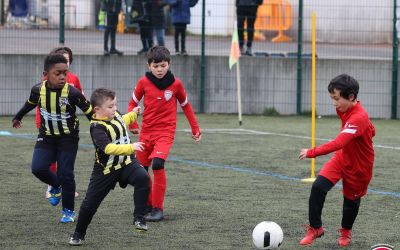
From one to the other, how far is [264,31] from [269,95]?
1931 mm

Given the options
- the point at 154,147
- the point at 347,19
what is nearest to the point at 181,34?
the point at 347,19

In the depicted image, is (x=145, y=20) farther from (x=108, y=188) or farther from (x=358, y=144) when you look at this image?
(x=358, y=144)

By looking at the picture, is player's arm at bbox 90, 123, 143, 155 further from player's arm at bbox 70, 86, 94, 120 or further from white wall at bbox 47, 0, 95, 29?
white wall at bbox 47, 0, 95, 29

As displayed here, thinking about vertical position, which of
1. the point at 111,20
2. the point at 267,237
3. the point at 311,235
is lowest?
the point at 311,235

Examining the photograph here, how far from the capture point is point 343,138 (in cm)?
806

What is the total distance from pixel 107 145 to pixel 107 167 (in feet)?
1.06

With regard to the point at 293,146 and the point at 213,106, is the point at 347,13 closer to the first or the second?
the point at 213,106

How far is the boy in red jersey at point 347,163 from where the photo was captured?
26.9 ft

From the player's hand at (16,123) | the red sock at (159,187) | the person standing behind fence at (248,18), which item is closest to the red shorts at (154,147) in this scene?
the red sock at (159,187)

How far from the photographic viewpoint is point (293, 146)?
15398mm

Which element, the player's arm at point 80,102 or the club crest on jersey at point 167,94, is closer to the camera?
the player's arm at point 80,102

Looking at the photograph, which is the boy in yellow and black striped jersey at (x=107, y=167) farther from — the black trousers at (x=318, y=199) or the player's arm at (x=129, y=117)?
the black trousers at (x=318, y=199)

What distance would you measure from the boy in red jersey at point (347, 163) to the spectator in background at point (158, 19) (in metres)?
12.1

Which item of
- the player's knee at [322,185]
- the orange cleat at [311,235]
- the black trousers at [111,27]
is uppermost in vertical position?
the black trousers at [111,27]
